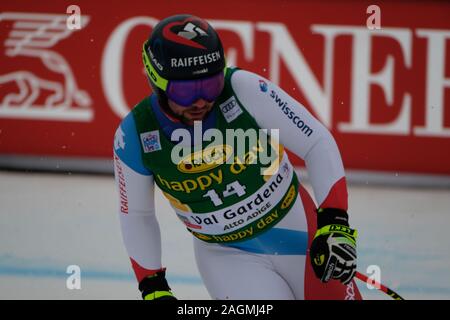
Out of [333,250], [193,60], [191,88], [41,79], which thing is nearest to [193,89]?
[191,88]

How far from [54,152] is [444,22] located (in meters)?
3.61

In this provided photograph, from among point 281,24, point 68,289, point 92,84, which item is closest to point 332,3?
point 281,24

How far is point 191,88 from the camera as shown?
3.95m

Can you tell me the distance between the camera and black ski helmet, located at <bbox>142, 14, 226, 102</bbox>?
3922mm

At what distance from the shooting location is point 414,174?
353 inches

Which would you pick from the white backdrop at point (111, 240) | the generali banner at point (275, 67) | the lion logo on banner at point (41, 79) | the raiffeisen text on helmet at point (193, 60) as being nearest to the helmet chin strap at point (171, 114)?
the raiffeisen text on helmet at point (193, 60)

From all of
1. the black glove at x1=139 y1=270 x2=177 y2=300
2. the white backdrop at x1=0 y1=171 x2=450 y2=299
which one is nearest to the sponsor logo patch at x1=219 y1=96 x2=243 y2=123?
the black glove at x1=139 y1=270 x2=177 y2=300

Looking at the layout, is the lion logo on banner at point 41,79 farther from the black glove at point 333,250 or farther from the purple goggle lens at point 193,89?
the black glove at point 333,250

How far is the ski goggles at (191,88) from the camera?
3.95 m

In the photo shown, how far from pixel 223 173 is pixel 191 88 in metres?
Result: 0.42

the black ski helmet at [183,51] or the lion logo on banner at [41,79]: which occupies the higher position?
the lion logo on banner at [41,79]

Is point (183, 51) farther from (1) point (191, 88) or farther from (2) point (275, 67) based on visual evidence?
(2) point (275, 67)

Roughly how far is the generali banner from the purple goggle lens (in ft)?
16.0

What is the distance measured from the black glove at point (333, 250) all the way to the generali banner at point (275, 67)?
492 cm
